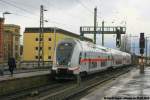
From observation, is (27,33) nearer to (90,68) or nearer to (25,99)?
(90,68)

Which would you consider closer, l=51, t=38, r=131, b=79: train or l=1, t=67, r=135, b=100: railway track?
l=1, t=67, r=135, b=100: railway track

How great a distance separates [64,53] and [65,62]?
0.70 meters

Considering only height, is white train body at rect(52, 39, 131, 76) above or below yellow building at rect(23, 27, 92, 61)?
below

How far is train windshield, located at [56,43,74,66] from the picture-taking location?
32.1 meters

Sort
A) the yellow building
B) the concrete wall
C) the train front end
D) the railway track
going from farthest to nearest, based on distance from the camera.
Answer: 1. the yellow building
2. the train front end
3. the concrete wall
4. the railway track

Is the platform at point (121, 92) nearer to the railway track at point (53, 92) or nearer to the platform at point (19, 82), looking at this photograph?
the railway track at point (53, 92)

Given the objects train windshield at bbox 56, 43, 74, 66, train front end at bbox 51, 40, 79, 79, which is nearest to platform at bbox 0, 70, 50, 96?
train front end at bbox 51, 40, 79, 79

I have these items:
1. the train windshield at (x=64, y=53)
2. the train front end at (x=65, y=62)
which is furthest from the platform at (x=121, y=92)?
the train windshield at (x=64, y=53)

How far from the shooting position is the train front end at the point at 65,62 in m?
32.0

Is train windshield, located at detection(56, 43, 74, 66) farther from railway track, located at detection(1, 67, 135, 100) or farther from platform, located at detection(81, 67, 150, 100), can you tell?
platform, located at detection(81, 67, 150, 100)

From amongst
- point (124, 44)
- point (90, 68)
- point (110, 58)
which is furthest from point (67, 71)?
point (124, 44)

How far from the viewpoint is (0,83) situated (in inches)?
951

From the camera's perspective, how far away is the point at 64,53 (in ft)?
106

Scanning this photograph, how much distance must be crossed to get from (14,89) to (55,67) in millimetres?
6341
